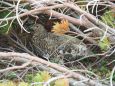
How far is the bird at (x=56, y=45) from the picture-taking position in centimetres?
201

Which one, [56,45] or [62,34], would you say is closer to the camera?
[62,34]

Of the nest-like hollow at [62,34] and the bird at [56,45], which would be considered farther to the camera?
the bird at [56,45]

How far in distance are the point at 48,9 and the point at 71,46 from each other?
431mm

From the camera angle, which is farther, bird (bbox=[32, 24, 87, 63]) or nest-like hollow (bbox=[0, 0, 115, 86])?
bird (bbox=[32, 24, 87, 63])

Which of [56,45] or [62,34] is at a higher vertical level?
[62,34]

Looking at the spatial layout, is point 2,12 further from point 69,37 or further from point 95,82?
point 95,82

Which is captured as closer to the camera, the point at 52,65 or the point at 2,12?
the point at 52,65

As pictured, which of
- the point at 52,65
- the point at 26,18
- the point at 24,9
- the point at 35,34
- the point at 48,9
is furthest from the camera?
the point at 35,34

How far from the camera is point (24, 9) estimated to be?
185 cm

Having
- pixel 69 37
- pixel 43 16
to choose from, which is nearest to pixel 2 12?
pixel 43 16

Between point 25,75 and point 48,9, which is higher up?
point 48,9

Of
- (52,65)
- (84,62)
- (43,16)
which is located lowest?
(84,62)

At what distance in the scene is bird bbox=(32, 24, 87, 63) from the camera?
79.0 inches

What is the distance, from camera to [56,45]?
2096 millimetres
